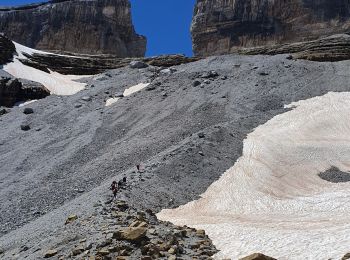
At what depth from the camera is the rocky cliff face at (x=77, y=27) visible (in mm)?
87562

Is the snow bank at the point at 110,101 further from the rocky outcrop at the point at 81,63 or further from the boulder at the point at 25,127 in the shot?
the rocky outcrop at the point at 81,63

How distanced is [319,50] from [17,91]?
2595 cm

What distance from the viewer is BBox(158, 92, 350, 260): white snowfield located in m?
13.4

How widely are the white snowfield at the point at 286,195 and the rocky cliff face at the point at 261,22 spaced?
121 feet

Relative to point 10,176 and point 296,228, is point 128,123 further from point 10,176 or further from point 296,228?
point 296,228

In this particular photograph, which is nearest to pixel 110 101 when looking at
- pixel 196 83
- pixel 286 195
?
pixel 196 83

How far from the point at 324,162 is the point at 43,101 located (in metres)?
23.8

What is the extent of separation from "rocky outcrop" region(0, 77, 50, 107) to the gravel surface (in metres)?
2.90

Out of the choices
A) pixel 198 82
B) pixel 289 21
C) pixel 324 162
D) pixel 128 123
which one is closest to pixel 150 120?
pixel 128 123

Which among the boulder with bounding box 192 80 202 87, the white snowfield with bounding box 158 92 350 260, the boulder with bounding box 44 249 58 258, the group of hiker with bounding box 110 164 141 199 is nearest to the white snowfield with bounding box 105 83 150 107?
the boulder with bounding box 192 80 202 87


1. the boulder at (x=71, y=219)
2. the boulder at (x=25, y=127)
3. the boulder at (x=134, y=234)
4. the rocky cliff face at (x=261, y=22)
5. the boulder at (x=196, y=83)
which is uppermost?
the rocky cliff face at (x=261, y=22)

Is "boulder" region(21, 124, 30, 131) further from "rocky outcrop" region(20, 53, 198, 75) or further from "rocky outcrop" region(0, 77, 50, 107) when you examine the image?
"rocky outcrop" region(20, 53, 198, 75)

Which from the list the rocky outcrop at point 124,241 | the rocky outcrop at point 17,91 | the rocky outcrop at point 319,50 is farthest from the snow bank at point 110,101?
the rocky outcrop at point 124,241

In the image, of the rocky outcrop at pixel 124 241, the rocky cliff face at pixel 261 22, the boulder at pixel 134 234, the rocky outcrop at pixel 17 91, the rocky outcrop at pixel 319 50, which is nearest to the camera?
the rocky outcrop at pixel 124 241
